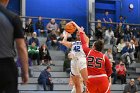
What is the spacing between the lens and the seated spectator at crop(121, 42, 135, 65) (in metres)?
20.7

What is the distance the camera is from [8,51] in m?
4.36

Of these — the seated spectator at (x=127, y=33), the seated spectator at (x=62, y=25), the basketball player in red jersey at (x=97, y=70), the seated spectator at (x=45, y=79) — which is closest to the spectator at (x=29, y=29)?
the seated spectator at (x=62, y=25)

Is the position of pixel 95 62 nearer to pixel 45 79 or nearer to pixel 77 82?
pixel 77 82

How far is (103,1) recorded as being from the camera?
25469 millimetres

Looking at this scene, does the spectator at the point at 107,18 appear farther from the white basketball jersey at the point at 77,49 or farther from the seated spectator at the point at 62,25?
the white basketball jersey at the point at 77,49

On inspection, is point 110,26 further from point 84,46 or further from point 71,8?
point 84,46

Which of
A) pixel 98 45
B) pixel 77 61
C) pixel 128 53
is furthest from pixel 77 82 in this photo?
pixel 128 53

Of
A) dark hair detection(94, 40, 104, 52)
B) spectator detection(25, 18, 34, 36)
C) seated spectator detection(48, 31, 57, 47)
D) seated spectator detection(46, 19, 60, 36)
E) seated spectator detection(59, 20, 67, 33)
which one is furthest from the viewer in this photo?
seated spectator detection(59, 20, 67, 33)

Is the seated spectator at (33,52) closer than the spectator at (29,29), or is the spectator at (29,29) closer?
the seated spectator at (33,52)

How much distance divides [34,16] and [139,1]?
7.42 metres

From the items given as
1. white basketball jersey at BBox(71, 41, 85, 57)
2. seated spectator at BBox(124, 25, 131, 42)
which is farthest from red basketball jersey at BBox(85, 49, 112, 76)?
seated spectator at BBox(124, 25, 131, 42)

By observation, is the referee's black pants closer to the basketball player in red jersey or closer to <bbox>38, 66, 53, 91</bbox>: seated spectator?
the basketball player in red jersey

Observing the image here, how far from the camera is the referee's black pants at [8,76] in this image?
425 centimetres


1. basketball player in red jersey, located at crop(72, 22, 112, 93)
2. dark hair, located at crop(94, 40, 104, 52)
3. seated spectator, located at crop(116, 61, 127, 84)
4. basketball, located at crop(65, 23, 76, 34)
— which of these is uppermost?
basketball, located at crop(65, 23, 76, 34)
